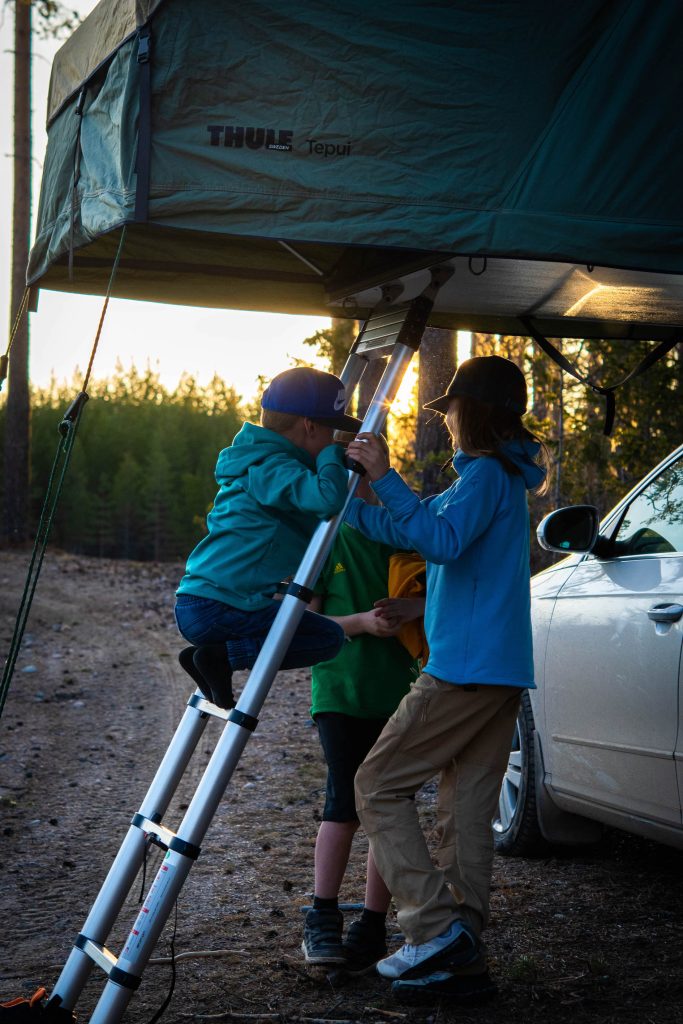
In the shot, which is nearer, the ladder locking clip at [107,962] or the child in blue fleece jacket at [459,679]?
the ladder locking clip at [107,962]

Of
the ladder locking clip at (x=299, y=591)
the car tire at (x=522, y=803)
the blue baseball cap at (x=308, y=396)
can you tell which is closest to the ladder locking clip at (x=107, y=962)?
the ladder locking clip at (x=299, y=591)

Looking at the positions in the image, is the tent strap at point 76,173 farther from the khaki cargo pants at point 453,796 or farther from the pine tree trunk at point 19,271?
the pine tree trunk at point 19,271

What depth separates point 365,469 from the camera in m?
3.38

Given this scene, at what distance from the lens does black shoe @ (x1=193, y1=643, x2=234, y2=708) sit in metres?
3.32

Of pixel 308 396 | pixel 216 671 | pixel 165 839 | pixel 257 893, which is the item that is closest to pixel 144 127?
pixel 308 396

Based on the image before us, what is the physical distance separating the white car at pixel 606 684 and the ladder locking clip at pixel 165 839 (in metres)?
1.77

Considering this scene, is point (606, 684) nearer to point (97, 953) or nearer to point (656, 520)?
point (656, 520)

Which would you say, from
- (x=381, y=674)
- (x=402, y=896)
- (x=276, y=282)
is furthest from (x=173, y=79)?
(x=402, y=896)

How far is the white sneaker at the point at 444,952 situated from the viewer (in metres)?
3.45

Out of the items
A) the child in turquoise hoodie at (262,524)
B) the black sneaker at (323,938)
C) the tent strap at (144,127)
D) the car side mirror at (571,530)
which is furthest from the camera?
the car side mirror at (571,530)

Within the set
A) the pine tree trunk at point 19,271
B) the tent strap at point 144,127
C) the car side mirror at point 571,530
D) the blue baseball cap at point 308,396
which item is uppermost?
the pine tree trunk at point 19,271

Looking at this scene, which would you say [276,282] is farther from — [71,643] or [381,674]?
[71,643]

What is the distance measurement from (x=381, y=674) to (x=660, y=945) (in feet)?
5.06

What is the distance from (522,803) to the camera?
209 inches
